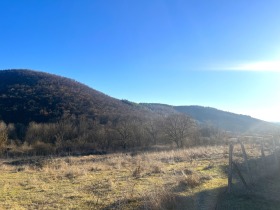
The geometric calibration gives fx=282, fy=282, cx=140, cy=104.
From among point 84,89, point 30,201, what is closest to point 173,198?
point 30,201

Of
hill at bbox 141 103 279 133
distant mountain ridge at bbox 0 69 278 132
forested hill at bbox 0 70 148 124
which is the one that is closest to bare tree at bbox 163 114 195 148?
distant mountain ridge at bbox 0 69 278 132

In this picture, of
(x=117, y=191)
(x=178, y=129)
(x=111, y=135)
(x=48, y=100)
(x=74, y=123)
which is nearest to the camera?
(x=117, y=191)

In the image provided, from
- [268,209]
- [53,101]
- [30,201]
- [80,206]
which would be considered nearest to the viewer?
[268,209]

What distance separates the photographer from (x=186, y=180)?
42.1ft

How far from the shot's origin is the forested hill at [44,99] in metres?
77.5

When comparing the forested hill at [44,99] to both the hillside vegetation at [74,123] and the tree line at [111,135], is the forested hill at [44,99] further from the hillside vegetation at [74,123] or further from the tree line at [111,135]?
the tree line at [111,135]

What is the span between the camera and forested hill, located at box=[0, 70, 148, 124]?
7751 centimetres

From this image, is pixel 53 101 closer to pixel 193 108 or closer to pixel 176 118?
pixel 176 118

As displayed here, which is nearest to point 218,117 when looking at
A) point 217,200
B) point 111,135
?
point 111,135

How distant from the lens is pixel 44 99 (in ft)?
282

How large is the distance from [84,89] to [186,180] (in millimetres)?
95265

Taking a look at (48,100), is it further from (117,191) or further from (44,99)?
(117,191)

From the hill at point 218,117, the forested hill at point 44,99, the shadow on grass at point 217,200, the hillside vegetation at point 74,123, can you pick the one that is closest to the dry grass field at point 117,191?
the shadow on grass at point 217,200

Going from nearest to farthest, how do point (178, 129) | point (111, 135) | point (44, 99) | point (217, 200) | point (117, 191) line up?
point (217, 200) < point (117, 191) < point (178, 129) < point (111, 135) < point (44, 99)
